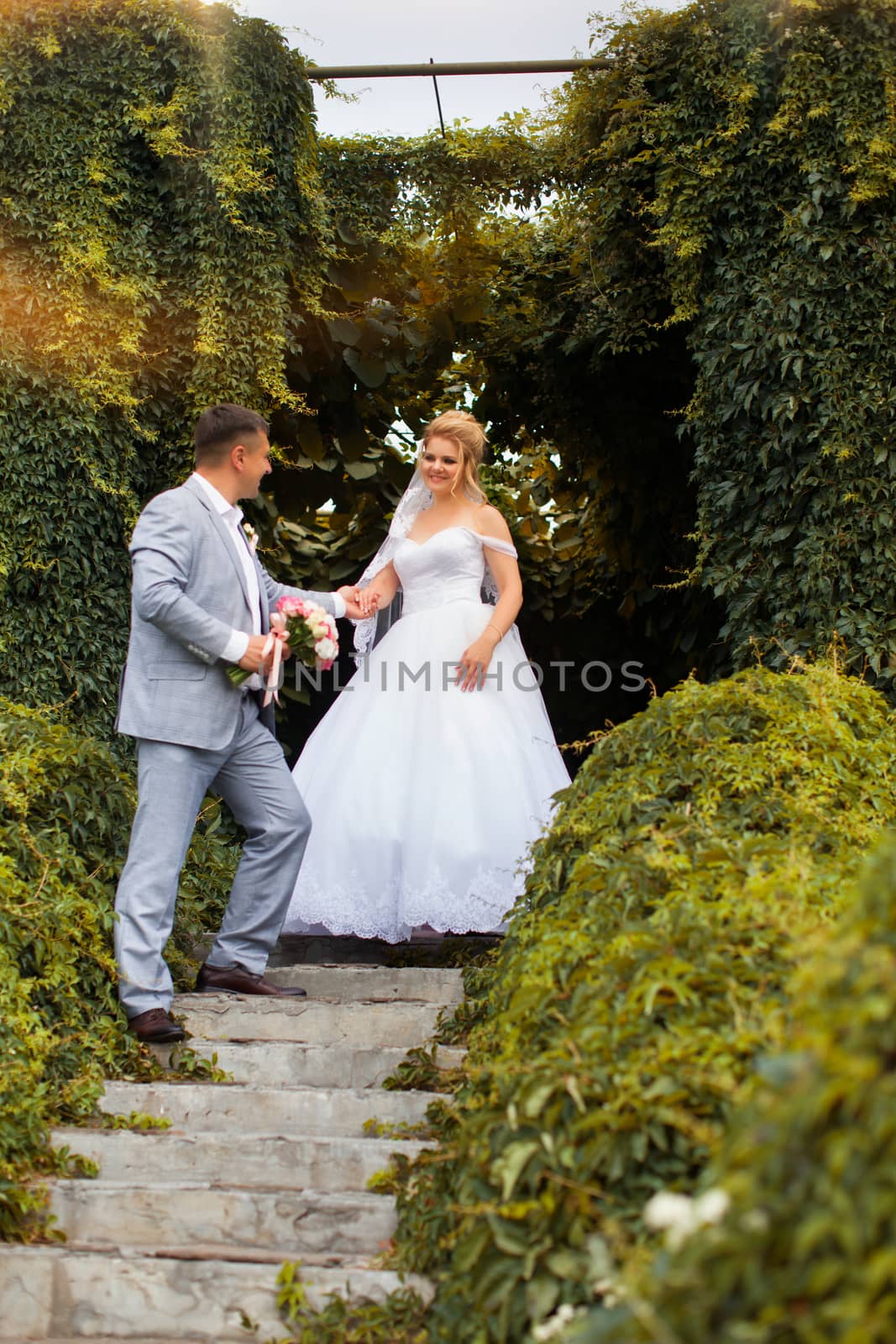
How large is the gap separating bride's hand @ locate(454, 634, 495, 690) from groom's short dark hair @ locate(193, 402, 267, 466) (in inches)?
50.9

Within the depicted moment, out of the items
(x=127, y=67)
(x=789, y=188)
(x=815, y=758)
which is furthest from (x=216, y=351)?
(x=815, y=758)

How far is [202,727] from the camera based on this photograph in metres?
3.79

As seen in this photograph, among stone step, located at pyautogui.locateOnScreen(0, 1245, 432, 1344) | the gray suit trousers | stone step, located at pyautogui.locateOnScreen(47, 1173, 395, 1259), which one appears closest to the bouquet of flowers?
the gray suit trousers

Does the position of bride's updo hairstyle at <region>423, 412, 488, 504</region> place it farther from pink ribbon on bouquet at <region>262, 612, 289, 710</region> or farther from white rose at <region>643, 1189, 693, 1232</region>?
→ white rose at <region>643, 1189, 693, 1232</region>

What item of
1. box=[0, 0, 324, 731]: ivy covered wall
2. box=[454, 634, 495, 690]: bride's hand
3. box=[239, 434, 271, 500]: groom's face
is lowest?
box=[454, 634, 495, 690]: bride's hand

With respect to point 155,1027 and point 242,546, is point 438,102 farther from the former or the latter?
point 155,1027

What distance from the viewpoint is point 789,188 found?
476 cm

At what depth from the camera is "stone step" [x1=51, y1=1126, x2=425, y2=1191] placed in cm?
295

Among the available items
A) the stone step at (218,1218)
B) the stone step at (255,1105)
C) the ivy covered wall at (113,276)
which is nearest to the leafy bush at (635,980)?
the stone step at (218,1218)

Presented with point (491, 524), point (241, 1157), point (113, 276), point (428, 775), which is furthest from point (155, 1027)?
point (113, 276)

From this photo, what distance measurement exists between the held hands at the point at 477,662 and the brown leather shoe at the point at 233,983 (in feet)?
4.72

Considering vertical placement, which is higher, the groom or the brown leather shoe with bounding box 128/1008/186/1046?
the groom

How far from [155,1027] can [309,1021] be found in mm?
511

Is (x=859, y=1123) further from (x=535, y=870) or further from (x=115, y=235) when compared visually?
(x=115, y=235)
